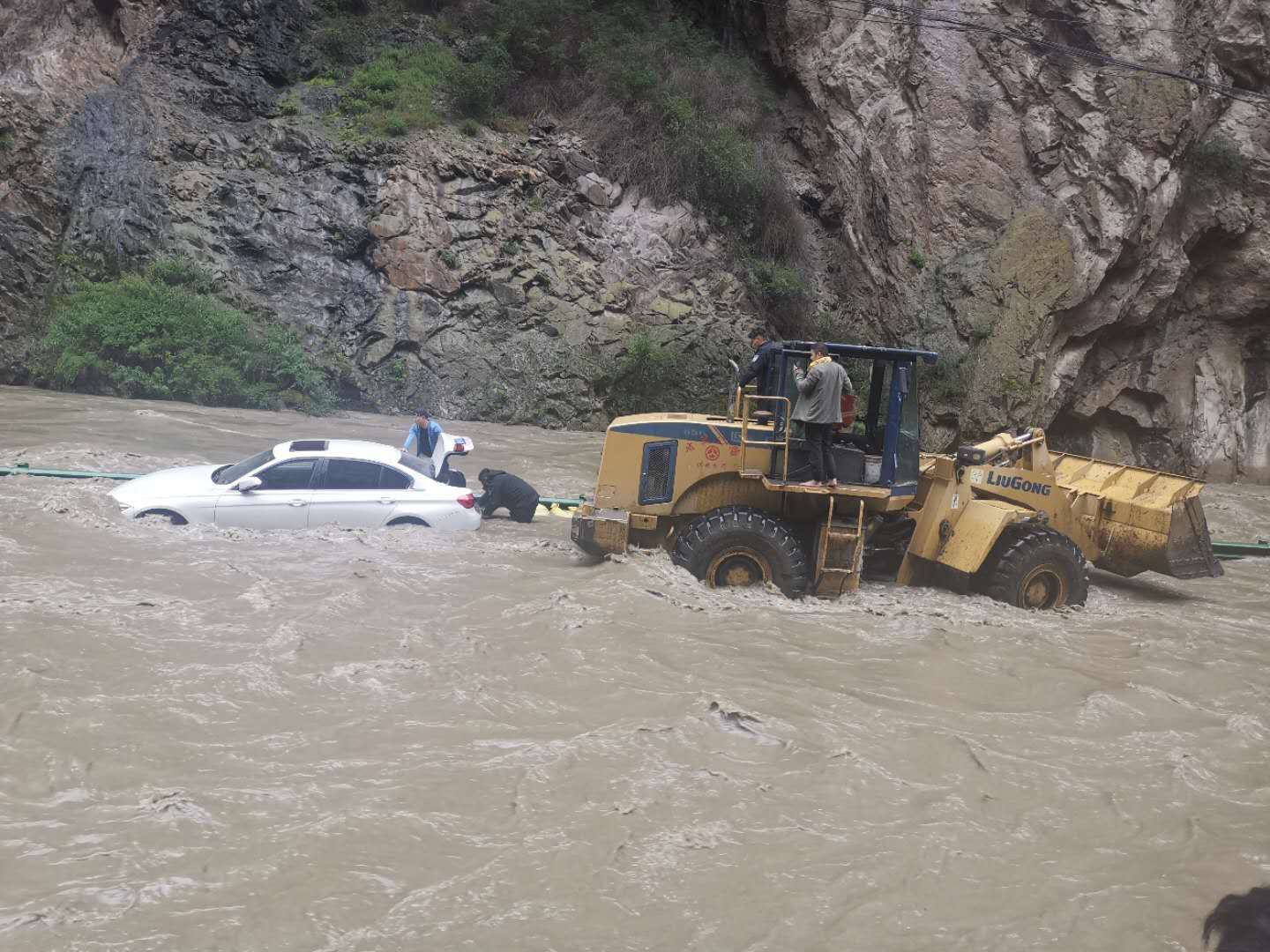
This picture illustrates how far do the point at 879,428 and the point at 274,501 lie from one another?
5.81 m

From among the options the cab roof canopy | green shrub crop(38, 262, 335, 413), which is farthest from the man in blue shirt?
green shrub crop(38, 262, 335, 413)

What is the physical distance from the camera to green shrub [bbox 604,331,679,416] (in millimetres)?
20953

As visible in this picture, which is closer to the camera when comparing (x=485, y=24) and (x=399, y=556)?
(x=399, y=556)

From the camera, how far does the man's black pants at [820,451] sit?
916 centimetres

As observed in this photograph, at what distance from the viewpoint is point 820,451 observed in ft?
30.1

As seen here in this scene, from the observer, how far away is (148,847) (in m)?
4.52

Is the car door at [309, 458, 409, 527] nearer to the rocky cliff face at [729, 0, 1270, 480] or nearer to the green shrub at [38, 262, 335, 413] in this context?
the green shrub at [38, 262, 335, 413]

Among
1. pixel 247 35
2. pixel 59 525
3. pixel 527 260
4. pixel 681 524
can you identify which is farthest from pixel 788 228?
A: pixel 59 525

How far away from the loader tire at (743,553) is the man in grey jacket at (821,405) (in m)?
0.58

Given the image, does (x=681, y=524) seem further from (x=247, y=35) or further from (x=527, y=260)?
(x=247, y=35)

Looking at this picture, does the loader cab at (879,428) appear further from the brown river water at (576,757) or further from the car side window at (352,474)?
the car side window at (352,474)

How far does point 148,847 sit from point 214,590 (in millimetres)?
3852

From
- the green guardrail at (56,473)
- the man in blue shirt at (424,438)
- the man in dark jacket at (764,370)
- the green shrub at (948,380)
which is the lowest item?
the green guardrail at (56,473)

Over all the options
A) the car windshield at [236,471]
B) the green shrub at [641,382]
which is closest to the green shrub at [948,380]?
the green shrub at [641,382]
